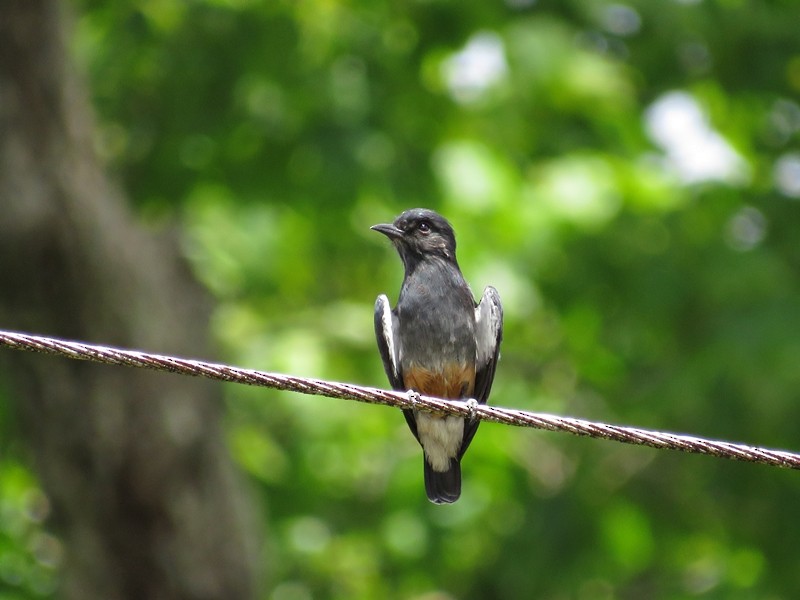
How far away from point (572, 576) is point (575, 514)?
1.35ft

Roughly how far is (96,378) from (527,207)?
9.51ft

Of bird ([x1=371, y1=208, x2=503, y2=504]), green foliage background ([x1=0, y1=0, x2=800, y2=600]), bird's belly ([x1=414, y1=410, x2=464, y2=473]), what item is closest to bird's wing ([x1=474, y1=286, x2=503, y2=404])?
bird ([x1=371, y1=208, x2=503, y2=504])

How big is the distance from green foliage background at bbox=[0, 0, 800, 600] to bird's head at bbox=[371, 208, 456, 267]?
164cm

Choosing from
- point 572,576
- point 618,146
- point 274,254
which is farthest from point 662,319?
point 274,254

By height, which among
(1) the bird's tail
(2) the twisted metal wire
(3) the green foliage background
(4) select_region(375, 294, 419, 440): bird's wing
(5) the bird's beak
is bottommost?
(2) the twisted metal wire

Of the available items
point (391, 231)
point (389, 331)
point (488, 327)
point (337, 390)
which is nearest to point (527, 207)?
point (391, 231)

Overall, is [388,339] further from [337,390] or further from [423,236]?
[337,390]

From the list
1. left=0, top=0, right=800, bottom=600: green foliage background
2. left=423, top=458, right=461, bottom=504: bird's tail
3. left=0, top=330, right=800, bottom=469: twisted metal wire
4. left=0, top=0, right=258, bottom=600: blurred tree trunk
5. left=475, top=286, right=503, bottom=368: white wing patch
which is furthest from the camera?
left=0, top=0, right=800, bottom=600: green foliage background

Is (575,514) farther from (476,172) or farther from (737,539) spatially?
(476,172)

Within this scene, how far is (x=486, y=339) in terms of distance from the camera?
5.14 metres

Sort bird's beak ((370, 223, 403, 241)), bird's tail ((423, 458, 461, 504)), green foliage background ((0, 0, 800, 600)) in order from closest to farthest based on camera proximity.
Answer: bird's tail ((423, 458, 461, 504)) < bird's beak ((370, 223, 403, 241)) < green foliage background ((0, 0, 800, 600))

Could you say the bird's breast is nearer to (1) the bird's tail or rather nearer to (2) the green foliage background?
(1) the bird's tail

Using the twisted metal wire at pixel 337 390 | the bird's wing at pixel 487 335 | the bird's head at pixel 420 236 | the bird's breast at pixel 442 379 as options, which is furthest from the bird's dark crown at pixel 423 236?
the twisted metal wire at pixel 337 390

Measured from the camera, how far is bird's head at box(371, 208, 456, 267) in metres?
5.39
